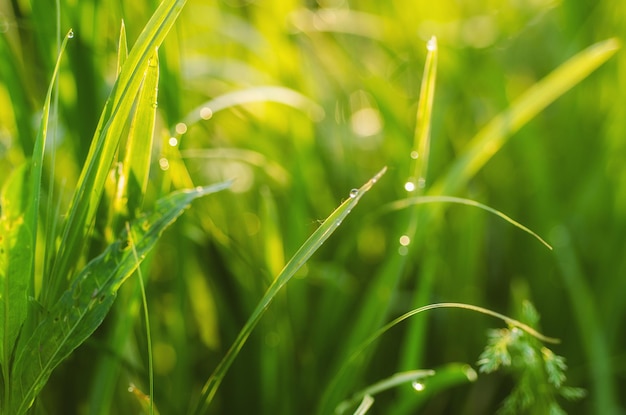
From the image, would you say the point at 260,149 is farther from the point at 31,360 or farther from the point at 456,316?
the point at 31,360

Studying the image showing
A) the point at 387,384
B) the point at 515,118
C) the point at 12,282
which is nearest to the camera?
the point at 12,282

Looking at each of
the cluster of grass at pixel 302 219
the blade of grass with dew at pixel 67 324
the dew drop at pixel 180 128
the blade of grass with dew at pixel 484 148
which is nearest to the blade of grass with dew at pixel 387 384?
the cluster of grass at pixel 302 219

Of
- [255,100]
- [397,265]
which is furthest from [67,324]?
[255,100]

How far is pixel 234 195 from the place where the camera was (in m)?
1.04

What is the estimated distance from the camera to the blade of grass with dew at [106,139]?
51 centimetres

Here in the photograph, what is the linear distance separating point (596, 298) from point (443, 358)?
22 centimetres

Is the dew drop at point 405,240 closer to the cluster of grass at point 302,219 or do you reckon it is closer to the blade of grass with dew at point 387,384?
the cluster of grass at point 302,219

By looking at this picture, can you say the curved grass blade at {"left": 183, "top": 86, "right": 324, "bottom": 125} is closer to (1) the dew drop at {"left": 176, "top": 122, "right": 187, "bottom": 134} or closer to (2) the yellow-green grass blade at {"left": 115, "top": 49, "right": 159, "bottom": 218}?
(1) the dew drop at {"left": 176, "top": 122, "right": 187, "bottom": 134}

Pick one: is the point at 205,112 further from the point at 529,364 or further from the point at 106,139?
the point at 529,364

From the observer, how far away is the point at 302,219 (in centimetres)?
89

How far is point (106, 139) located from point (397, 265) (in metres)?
0.36

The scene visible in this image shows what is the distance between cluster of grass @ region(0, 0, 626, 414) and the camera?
0.54 metres

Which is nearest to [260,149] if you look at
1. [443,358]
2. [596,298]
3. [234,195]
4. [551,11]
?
[234,195]

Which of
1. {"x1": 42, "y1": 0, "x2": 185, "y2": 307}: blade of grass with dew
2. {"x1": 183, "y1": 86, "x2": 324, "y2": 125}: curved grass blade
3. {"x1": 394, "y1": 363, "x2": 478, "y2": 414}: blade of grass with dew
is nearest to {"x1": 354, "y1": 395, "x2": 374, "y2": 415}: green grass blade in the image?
{"x1": 394, "y1": 363, "x2": 478, "y2": 414}: blade of grass with dew
